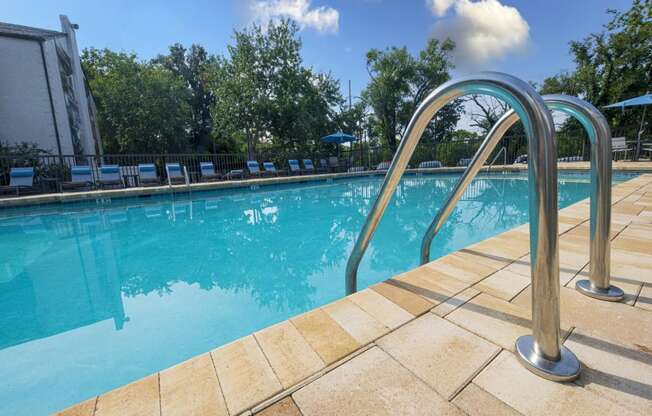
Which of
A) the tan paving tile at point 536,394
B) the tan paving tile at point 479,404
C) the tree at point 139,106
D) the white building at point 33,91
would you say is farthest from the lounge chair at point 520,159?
the white building at point 33,91

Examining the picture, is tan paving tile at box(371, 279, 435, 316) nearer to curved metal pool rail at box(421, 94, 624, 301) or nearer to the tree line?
curved metal pool rail at box(421, 94, 624, 301)

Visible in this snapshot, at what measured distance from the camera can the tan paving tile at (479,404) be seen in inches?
34.0

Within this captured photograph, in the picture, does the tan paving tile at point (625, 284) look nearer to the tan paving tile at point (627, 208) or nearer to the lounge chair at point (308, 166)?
the tan paving tile at point (627, 208)

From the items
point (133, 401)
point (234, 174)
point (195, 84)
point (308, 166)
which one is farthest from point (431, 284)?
point (195, 84)

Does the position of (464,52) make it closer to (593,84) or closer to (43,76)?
(593,84)

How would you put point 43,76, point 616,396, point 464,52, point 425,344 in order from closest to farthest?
1. point 616,396
2. point 425,344
3. point 43,76
4. point 464,52

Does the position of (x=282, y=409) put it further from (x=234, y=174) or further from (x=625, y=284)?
(x=234, y=174)

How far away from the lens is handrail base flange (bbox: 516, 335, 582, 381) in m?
0.95

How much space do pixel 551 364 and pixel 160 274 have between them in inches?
164

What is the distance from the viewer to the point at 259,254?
4555 mm

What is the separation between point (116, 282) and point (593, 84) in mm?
23988

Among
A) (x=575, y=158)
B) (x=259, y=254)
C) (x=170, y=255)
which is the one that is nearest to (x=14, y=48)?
(x=170, y=255)

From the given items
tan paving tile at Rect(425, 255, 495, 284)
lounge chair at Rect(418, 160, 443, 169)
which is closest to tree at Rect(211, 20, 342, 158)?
lounge chair at Rect(418, 160, 443, 169)

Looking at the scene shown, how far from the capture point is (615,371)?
3.24 feet
